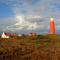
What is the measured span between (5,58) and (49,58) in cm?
278

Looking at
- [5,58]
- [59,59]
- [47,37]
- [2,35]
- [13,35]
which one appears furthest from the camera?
[2,35]

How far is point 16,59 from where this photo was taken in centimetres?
1443

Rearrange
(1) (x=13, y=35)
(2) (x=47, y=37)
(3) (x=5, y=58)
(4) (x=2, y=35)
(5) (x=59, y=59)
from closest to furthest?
1. (5) (x=59, y=59)
2. (3) (x=5, y=58)
3. (2) (x=47, y=37)
4. (1) (x=13, y=35)
5. (4) (x=2, y=35)

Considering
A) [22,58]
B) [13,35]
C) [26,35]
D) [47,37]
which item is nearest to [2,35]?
[13,35]

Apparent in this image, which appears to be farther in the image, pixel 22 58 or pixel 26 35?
pixel 26 35

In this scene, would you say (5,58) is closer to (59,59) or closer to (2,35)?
(59,59)

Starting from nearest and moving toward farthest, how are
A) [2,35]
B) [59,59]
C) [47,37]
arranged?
[59,59]
[47,37]
[2,35]

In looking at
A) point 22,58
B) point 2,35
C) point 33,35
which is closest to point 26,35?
point 33,35

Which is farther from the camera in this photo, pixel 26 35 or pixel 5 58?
pixel 26 35

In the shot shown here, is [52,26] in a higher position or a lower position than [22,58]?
higher

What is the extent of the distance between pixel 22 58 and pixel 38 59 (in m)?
1.73

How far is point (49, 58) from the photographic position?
1416cm

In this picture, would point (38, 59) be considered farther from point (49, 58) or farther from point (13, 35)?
point (13, 35)

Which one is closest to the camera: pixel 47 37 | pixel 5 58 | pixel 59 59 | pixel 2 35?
pixel 59 59
